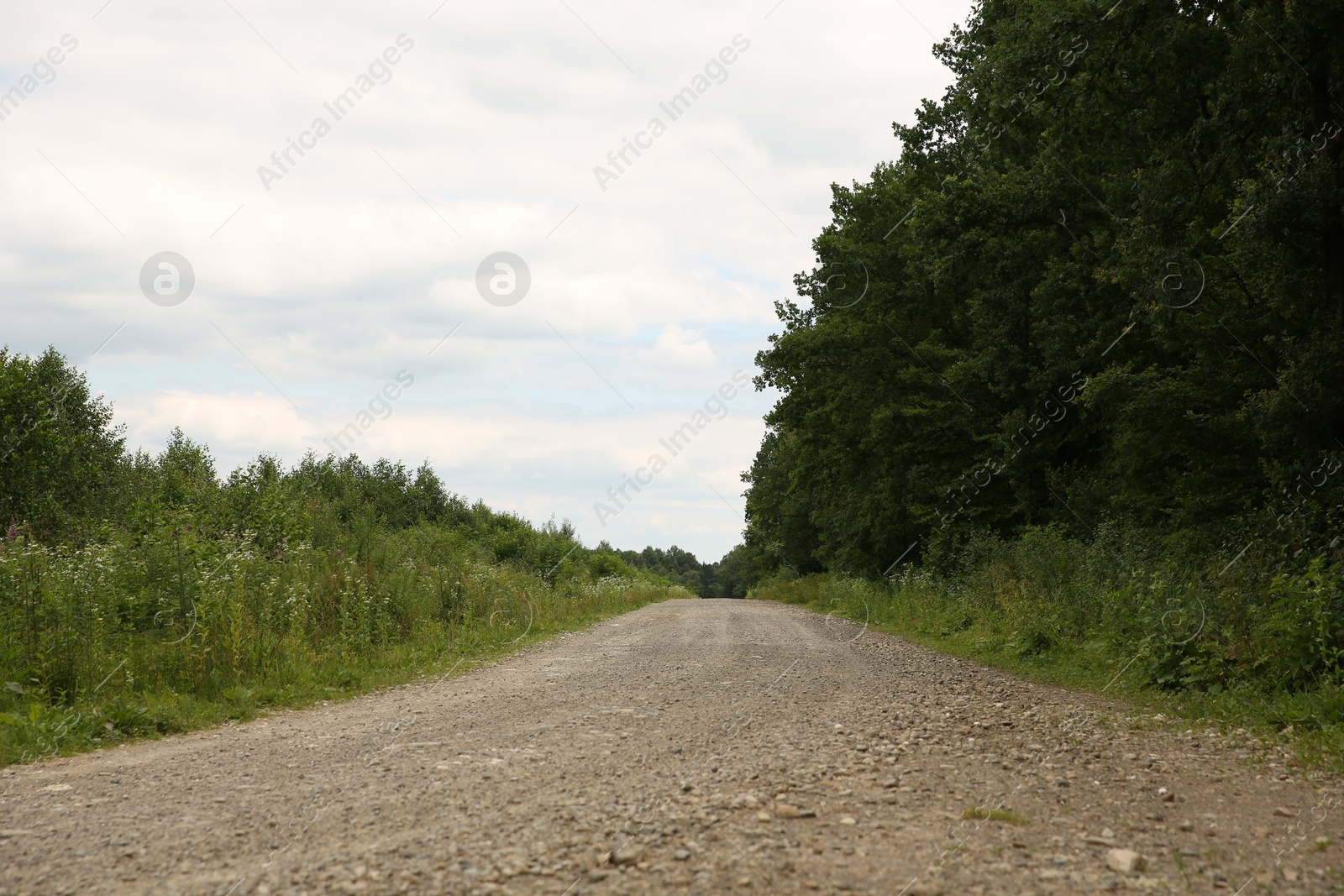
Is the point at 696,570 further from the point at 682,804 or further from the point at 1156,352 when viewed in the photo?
the point at 682,804

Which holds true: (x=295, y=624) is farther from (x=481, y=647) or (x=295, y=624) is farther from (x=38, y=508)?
(x=38, y=508)

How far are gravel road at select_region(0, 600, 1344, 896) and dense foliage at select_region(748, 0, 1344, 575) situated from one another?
6330mm

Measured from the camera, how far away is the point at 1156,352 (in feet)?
60.0

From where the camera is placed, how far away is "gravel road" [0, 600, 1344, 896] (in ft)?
12.2

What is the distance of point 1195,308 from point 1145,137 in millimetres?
2730

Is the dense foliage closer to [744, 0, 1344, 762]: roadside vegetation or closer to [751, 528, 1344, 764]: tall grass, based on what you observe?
[744, 0, 1344, 762]: roadside vegetation

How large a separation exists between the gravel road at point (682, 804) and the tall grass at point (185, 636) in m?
0.81

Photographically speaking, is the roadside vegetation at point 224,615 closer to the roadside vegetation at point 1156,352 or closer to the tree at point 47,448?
the roadside vegetation at point 1156,352

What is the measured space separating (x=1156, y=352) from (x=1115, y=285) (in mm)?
1736

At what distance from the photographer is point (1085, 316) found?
815 inches

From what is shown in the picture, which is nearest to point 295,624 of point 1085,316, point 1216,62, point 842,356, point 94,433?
point 1216,62

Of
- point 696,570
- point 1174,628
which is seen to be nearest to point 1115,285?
point 1174,628

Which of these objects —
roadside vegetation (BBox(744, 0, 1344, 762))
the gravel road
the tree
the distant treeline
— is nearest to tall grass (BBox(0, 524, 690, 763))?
the gravel road

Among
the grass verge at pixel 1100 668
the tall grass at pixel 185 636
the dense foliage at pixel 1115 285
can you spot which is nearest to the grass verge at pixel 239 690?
the tall grass at pixel 185 636
